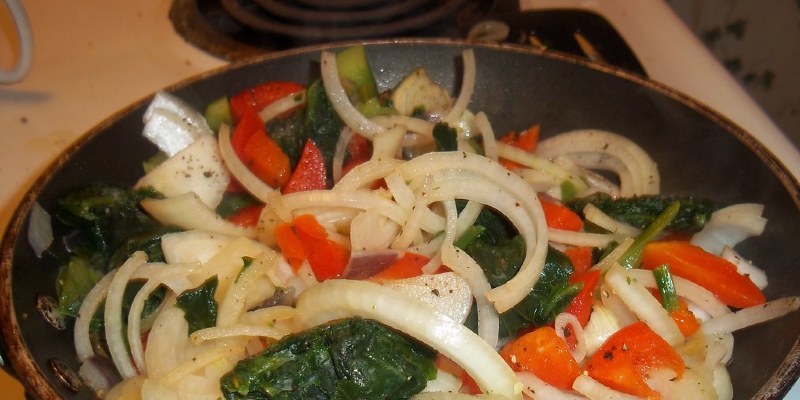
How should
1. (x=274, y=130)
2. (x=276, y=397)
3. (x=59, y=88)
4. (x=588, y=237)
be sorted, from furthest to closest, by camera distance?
(x=59, y=88), (x=274, y=130), (x=588, y=237), (x=276, y=397)

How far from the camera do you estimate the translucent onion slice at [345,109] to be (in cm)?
171

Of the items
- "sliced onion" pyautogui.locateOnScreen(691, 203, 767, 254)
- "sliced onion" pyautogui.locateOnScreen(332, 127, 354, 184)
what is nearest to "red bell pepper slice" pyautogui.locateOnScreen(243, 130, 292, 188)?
"sliced onion" pyautogui.locateOnScreen(332, 127, 354, 184)

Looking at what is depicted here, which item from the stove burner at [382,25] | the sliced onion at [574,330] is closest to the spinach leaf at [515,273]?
the sliced onion at [574,330]

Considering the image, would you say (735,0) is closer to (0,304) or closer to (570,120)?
(570,120)

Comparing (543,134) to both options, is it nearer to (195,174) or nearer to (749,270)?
(749,270)

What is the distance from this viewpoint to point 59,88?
2396mm

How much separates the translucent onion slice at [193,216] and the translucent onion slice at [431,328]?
0.44 meters

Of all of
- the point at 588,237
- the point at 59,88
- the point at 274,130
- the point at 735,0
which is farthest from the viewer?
the point at 735,0

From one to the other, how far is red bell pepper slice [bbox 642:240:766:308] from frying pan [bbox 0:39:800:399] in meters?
0.07

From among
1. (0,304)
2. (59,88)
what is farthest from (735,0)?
(0,304)

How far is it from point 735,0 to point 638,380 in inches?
108

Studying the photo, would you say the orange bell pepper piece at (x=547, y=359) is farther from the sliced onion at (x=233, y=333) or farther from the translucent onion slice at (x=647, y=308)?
the sliced onion at (x=233, y=333)

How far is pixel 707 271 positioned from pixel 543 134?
0.68 m

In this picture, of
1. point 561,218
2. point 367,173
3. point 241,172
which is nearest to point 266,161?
point 241,172
